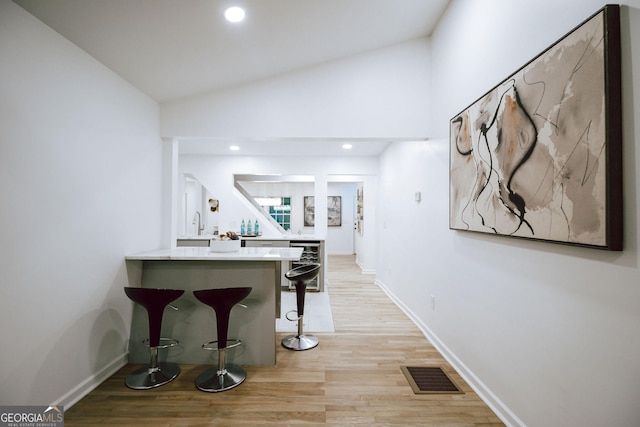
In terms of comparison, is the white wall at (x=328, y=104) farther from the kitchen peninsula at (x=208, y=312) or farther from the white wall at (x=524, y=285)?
the kitchen peninsula at (x=208, y=312)

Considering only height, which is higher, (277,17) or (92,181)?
(277,17)

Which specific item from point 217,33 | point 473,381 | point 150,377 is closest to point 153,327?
point 150,377

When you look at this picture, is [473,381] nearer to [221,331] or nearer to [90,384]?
[221,331]

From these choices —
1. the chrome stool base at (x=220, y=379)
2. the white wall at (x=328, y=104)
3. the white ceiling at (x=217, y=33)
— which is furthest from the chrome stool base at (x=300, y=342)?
the white ceiling at (x=217, y=33)

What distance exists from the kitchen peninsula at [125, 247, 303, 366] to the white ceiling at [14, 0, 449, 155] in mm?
1604

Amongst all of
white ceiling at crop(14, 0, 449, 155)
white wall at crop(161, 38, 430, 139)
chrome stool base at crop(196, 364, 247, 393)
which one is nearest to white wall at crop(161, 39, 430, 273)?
white wall at crop(161, 38, 430, 139)

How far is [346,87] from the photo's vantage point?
3.15 metres

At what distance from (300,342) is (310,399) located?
0.89 m

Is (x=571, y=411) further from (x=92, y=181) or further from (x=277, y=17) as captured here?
(x=92, y=181)

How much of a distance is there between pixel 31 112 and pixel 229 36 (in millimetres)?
1378

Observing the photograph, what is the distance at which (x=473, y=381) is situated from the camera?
2.25 metres

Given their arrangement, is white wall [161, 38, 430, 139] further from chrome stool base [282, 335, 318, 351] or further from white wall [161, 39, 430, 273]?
chrome stool base [282, 335, 318, 351]

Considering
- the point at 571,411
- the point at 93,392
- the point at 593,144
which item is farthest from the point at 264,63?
the point at 571,411

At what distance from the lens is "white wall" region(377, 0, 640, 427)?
1.17 m
